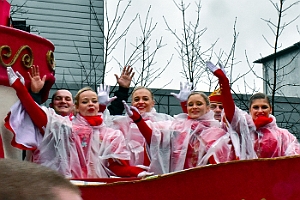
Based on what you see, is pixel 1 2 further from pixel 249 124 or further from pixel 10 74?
pixel 249 124

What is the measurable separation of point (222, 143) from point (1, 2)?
185 cm

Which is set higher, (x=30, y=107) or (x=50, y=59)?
(x=50, y=59)

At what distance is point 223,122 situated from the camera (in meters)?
3.96

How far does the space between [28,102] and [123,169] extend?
83 cm

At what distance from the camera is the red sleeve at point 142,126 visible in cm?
392

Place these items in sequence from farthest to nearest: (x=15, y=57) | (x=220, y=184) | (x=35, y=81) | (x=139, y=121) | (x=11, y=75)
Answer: (x=139, y=121) < (x=35, y=81) < (x=15, y=57) < (x=11, y=75) < (x=220, y=184)

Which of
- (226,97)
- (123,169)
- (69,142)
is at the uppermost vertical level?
(226,97)

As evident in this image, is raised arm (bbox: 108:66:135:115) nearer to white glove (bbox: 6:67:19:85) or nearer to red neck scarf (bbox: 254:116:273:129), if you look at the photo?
red neck scarf (bbox: 254:116:273:129)

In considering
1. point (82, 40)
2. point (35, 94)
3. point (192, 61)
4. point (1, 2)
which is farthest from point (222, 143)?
point (82, 40)

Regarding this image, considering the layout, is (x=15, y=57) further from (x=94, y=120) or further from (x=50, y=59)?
(x=94, y=120)

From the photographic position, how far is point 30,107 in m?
3.57

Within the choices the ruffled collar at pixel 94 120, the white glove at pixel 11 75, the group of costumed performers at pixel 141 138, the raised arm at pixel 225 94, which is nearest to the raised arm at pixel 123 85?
the group of costumed performers at pixel 141 138

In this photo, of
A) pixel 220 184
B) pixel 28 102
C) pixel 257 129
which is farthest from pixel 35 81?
pixel 257 129

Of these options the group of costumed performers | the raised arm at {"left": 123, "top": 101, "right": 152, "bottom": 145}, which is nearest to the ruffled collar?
the group of costumed performers
